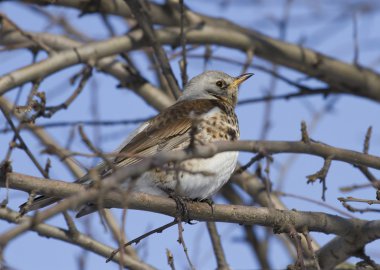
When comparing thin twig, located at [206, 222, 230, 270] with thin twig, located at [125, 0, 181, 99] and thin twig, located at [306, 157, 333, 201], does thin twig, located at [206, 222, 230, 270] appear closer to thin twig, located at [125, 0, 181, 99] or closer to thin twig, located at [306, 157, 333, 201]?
thin twig, located at [125, 0, 181, 99]

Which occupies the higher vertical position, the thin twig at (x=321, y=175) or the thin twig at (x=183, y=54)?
the thin twig at (x=183, y=54)

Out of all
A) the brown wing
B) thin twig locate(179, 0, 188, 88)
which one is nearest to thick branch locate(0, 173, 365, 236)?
the brown wing

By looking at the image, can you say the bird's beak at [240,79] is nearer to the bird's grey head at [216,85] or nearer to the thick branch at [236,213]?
the bird's grey head at [216,85]

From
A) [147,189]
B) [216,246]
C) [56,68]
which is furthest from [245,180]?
[56,68]

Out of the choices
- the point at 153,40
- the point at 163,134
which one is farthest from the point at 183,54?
the point at 163,134

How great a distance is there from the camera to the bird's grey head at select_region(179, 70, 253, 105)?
23.0 ft

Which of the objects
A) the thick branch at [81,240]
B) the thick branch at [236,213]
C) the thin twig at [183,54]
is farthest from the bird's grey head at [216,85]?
the thick branch at [236,213]

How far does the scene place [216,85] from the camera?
23.2ft

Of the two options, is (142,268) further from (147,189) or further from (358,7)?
(358,7)

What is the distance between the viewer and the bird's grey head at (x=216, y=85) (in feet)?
23.0

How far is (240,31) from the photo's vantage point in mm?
7633

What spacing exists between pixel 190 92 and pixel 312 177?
102 inches

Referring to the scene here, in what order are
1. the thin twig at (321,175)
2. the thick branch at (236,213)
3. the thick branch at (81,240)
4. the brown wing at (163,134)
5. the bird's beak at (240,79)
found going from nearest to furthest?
1. the thick branch at (236,213)
2. the thin twig at (321,175)
3. the thick branch at (81,240)
4. the brown wing at (163,134)
5. the bird's beak at (240,79)

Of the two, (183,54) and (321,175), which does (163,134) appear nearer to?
(183,54)
